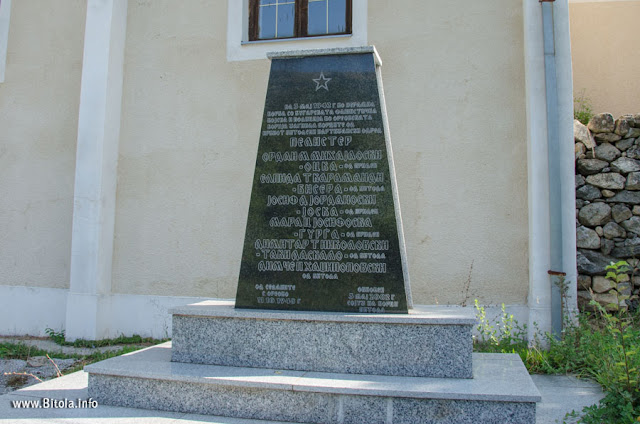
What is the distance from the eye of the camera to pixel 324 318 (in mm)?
3289

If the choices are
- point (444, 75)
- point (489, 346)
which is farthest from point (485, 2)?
point (489, 346)

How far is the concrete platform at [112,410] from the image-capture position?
292 centimetres

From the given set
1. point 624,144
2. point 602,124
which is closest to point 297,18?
point 602,124

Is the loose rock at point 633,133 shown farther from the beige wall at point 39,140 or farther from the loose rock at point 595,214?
the beige wall at point 39,140

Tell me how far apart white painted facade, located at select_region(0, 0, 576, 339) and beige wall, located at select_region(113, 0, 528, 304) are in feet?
0.05

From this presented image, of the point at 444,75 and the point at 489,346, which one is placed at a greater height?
the point at 444,75

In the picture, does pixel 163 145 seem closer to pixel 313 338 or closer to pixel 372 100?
pixel 372 100

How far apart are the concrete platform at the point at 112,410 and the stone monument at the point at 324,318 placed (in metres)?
0.11

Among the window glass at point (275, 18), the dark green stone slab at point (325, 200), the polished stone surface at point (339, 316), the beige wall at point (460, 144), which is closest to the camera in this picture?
the polished stone surface at point (339, 316)

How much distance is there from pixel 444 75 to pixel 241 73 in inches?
91.4

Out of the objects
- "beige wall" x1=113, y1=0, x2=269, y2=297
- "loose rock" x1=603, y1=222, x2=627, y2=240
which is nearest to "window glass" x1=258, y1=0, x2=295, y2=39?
"beige wall" x1=113, y1=0, x2=269, y2=297

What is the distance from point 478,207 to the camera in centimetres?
565

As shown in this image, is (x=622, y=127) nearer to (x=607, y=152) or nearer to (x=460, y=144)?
(x=607, y=152)

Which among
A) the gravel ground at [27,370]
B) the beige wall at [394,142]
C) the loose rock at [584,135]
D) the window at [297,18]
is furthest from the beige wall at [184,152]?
the loose rock at [584,135]
